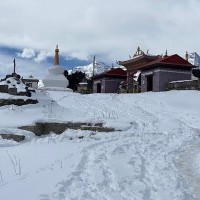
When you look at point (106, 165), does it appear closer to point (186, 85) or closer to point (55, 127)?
point (55, 127)

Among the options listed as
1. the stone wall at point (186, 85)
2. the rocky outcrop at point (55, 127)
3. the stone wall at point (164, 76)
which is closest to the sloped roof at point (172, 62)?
the stone wall at point (164, 76)

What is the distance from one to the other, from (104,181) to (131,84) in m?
42.4

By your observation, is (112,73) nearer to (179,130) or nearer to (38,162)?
(179,130)

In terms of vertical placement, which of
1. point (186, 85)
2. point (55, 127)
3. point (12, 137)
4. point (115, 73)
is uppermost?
point (115, 73)

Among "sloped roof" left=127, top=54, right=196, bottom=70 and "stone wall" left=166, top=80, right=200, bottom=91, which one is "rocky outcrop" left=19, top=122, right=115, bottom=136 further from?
"sloped roof" left=127, top=54, right=196, bottom=70

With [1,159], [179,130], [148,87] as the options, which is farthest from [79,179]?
[148,87]

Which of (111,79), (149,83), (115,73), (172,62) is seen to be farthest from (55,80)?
(172,62)

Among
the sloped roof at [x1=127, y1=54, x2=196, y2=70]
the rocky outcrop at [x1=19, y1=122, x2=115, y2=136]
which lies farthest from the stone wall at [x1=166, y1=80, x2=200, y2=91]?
the rocky outcrop at [x1=19, y1=122, x2=115, y2=136]

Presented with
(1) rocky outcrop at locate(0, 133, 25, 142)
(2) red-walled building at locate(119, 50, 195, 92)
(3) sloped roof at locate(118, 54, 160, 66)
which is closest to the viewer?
(1) rocky outcrop at locate(0, 133, 25, 142)

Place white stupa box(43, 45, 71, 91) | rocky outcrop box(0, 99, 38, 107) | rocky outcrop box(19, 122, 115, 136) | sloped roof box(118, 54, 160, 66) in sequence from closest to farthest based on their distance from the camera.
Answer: rocky outcrop box(19, 122, 115, 136) < rocky outcrop box(0, 99, 38, 107) < white stupa box(43, 45, 71, 91) < sloped roof box(118, 54, 160, 66)

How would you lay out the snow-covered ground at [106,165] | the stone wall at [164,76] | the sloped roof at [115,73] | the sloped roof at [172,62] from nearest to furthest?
the snow-covered ground at [106,165], the stone wall at [164,76], the sloped roof at [172,62], the sloped roof at [115,73]

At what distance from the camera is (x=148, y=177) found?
7539 mm

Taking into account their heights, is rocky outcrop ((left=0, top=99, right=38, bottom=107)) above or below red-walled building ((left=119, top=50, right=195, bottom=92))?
below

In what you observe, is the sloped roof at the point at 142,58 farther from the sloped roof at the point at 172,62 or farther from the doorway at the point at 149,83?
the sloped roof at the point at 172,62
